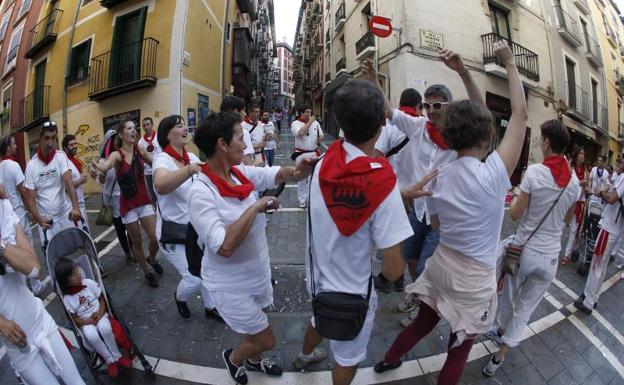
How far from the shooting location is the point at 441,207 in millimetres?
1744

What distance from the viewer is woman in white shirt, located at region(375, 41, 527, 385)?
1.57 meters

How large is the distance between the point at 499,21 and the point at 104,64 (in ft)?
39.1

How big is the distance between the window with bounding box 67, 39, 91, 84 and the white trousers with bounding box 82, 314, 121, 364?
8032 mm

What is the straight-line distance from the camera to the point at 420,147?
2.65 meters

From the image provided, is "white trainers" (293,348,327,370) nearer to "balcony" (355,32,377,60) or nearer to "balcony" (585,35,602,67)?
"balcony" (355,32,377,60)

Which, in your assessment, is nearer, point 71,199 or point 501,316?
point 501,316

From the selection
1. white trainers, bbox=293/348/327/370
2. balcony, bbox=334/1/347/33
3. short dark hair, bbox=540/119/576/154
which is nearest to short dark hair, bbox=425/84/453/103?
short dark hair, bbox=540/119/576/154

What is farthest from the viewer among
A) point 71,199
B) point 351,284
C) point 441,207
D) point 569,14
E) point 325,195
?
point 569,14

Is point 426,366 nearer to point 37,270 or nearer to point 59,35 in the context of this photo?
point 37,270

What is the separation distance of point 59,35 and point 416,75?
34.6ft

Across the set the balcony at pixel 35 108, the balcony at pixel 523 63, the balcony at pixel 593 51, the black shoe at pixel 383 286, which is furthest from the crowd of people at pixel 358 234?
the balcony at pixel 593 51

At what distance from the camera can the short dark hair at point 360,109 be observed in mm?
1268

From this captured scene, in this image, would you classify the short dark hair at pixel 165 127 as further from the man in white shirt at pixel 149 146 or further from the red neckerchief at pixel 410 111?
the red neckerchief at pixel 410 111

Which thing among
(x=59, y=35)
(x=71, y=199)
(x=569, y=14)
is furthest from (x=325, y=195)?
(x=569, y=14)
